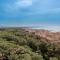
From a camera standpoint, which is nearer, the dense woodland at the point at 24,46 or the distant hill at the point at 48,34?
the dense woodland at the point at 24,46

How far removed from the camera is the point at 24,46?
1002 cm

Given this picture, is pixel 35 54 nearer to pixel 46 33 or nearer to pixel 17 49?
pixel 17 49

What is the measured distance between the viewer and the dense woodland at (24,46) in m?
9.05

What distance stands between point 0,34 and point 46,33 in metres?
2.50

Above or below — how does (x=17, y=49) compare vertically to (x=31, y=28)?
below

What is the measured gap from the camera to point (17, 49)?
30.6 feet

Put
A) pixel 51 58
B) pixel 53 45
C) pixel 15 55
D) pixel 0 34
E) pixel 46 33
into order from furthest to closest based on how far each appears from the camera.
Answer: pixel 46 33 → pixel 0 34 → pixel 53 45 → pixel 51 58 → pixel 15 55

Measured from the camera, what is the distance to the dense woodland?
29.7ft

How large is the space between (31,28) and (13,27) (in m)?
1.02

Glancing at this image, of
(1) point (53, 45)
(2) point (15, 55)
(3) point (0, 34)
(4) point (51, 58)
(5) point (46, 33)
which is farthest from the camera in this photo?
(5) point (46, 33)

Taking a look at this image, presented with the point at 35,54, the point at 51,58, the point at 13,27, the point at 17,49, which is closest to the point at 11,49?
the point at 17,49

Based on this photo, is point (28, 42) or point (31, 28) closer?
point (28, 42)

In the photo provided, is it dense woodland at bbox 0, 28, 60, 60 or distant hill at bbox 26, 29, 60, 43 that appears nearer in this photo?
dense woodland at bbox 0, 28, 60, 60

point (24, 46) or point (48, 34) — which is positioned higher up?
point (48, 34)
